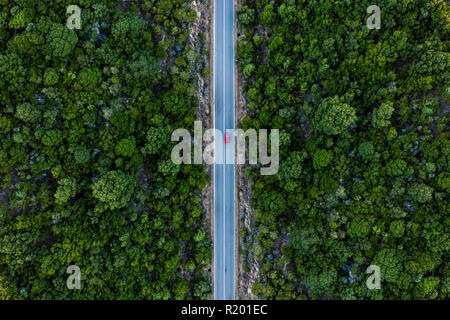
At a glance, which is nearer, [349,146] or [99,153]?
[349,146]

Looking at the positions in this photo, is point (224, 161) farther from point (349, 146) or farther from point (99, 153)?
point (349, 146)

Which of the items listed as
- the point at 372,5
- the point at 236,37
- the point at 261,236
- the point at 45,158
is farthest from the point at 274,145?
the point at 45,158

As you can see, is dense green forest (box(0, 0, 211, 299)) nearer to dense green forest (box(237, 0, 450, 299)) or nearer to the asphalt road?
the asphalt road

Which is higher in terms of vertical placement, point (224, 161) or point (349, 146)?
point (349, 146)

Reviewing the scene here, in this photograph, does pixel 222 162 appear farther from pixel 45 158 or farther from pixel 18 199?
pixel 18 199

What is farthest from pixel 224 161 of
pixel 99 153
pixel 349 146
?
pixel 349 146

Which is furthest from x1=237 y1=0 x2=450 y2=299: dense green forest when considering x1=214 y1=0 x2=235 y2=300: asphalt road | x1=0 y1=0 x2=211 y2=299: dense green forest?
x1=0 y1=0 x2=211 y2=299: dense green forest

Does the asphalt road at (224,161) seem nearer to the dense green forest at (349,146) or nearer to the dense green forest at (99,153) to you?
the dense green forest at (349,146)
